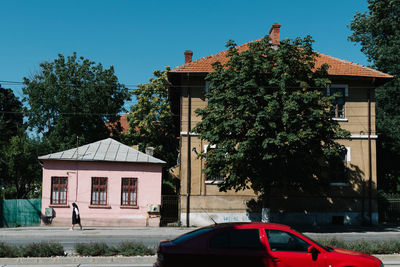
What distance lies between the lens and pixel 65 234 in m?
20.8

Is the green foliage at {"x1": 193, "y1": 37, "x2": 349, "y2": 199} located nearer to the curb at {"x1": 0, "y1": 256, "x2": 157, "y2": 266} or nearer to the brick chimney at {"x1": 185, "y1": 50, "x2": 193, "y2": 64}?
the brick chimney at {"x1": 185, "y1": 50, "x2": 193, "y2": 64}

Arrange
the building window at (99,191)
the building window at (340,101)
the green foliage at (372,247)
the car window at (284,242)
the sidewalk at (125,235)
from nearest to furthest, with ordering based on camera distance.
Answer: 1. the car window at (284,242)
2. the sidewalk at (125,235)
3. the green foliage at (372,247)
4. the building window at (99,191)
5. the building window at (340,101)

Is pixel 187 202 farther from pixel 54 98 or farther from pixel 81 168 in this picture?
pixel 54 98

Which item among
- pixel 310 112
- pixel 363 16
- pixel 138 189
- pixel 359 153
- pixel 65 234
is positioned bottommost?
pixel 65 234

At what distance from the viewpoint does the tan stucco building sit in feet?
82.5

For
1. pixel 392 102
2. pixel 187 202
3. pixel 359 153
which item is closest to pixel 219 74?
pixel 187 202

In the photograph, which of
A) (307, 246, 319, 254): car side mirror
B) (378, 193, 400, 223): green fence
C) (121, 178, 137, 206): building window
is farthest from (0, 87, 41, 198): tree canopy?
(307, 246, 319, 254): car side mirror

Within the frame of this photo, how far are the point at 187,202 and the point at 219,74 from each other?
7.87 meters

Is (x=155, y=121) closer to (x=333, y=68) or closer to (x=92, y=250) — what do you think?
(x=333, y=68)

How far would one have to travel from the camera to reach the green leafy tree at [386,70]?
30953 millimetres

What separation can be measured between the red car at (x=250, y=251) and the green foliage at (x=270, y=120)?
11.5 m

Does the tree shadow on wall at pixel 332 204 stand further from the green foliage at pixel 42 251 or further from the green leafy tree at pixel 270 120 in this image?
the green foliage at pixel 42 251

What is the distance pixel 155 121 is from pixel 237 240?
30.9 meters

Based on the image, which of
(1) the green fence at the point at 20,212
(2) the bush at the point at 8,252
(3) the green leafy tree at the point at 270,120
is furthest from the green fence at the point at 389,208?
(2) the bush at the point at 8,252
